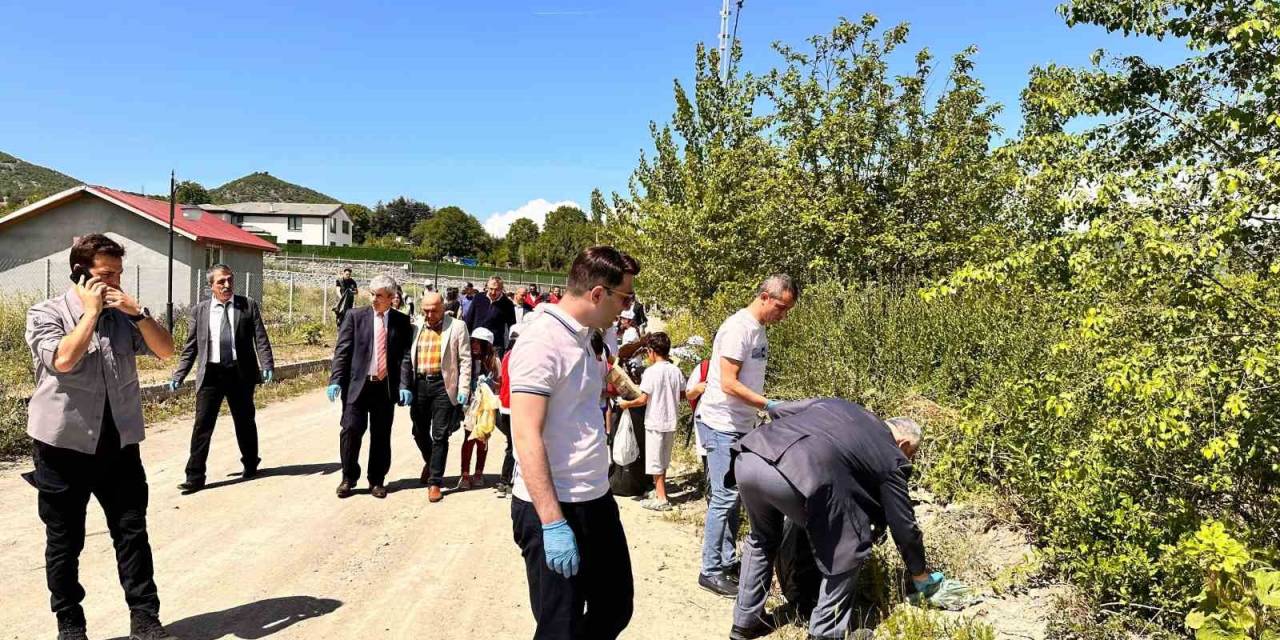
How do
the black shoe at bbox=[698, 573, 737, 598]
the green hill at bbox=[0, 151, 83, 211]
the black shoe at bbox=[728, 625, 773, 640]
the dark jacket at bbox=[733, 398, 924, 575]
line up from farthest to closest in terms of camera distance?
1. the green hill at bbox=[0, 151, 83, 211]
2. the black shoe at bbox=[698, 573, 737, 598]
3. the black shoe at bbox=[728, 625, 773, 640]
4. the dark jacket at bbox=[733, 398, 924, 575]

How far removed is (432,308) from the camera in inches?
293

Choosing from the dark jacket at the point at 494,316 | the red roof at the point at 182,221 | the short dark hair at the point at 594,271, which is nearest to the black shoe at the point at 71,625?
the short dark hair at the point at 594,271

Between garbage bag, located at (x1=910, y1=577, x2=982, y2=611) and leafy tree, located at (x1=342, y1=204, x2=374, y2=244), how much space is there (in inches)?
4959

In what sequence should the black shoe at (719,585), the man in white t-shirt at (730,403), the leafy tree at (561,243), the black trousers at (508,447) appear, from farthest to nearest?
the leafy tree at (561,243) → the black trousers at (508,447) → the black shoe at (719,585) → the man in white t-shirt at (730,403)

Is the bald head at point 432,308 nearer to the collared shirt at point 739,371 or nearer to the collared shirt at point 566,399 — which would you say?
the collared shirt at point 739,371

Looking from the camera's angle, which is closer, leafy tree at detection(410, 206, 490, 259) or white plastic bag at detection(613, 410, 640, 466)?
white plastic bag at detection(613, 410, 640, 466)

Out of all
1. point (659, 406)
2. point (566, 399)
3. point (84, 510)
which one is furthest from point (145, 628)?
point (659, 406)

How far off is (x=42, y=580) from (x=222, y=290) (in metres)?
3.07

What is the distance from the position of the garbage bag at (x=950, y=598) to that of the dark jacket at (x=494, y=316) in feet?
26.2

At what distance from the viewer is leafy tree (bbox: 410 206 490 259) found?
110562 mm

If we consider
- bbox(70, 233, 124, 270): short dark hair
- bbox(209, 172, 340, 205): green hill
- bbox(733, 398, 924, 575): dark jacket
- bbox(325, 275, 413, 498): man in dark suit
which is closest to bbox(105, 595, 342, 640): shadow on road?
bbox(70, 233, 124, 270): short dark hair

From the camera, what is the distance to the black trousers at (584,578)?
289 centimetres

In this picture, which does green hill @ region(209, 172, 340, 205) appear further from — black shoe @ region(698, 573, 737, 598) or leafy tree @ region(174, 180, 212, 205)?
black shoe @ region(698, 573, 737, 598)

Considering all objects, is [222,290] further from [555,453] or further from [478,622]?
[555,453]
